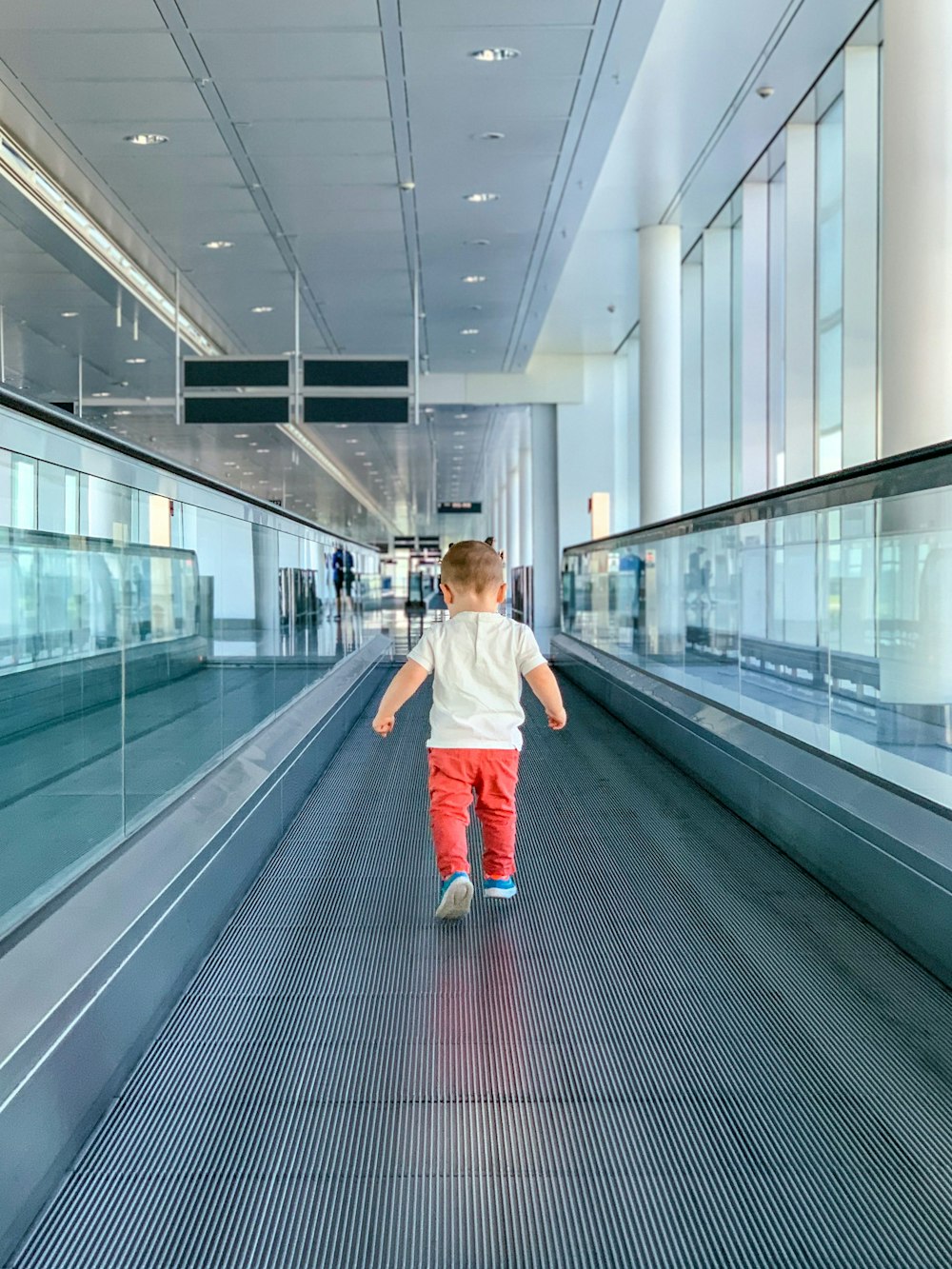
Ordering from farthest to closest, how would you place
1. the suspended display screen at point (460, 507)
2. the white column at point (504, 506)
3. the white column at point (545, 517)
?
the white column at point (504, 506), the suspended display screen at point (460, 507), the white column at point (545, 517)

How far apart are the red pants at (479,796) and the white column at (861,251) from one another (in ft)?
30.3

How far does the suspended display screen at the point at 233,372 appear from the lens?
49.6ft

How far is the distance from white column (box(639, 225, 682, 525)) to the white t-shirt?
1329cm

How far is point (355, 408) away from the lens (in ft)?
49.7

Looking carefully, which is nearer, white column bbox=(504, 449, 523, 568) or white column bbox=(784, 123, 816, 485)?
white column bbox=(784, 123, 816, 485)

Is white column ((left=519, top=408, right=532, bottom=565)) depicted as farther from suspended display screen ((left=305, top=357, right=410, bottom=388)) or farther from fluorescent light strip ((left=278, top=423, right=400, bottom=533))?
suspended display screen ((left=305, top=357, right=410, bottom=388))

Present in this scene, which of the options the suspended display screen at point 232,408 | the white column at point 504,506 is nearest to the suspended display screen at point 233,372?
the suspended display screen at point 232,408

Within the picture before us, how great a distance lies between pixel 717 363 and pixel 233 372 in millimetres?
8096

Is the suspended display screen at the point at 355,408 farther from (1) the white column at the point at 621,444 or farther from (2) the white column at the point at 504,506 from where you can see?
(2) the white column at the point at 504,506

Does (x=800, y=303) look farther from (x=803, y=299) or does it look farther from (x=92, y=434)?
(x=92, y=434)

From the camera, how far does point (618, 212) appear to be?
1664 centimetres

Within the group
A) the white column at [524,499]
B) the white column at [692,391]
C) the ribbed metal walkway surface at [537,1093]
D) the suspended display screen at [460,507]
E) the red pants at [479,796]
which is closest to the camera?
the ribbed metal walkway surface at [537,1093]

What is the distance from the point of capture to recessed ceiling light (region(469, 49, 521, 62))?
362 inches

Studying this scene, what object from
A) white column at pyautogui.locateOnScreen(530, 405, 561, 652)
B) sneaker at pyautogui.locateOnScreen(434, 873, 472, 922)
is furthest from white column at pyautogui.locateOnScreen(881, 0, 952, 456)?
white column at pyautogui.locateOnScreen(530, 405, 561, 652)
